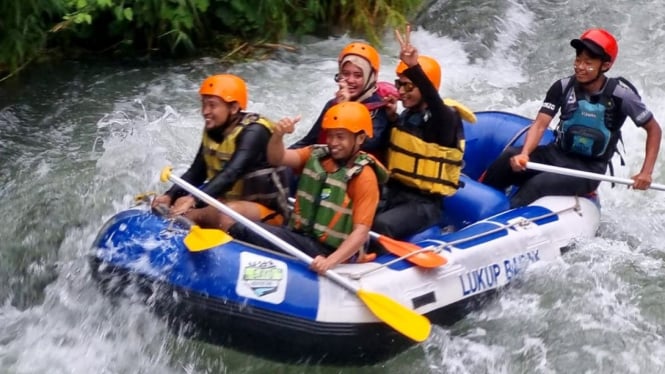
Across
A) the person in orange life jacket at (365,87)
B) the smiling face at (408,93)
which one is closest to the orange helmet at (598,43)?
the smiling face at (408,93)

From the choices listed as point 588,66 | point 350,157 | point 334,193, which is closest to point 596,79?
point 588,66

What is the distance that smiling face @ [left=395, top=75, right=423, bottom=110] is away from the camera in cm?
449

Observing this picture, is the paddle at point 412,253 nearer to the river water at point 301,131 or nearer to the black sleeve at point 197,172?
the river water at point 301,131

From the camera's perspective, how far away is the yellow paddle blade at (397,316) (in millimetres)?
4023

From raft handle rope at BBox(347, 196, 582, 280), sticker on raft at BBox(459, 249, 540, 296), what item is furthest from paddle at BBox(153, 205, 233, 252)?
sticker on raft at BBox(459, 249, 540, 296)

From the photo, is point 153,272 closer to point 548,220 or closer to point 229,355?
point 229,355

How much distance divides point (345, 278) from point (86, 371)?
4.07ft

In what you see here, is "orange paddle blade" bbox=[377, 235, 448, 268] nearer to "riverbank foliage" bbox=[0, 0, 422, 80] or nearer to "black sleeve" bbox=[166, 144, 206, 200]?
"black sleeve" bbox=[166, 144, 206, 200]

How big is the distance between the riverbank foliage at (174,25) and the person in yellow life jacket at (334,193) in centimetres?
263

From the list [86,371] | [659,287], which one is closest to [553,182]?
[659,287]

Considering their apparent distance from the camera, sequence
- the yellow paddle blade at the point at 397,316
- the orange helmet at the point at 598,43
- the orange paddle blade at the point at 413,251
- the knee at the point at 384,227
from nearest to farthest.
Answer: the yellow paddle blade at the point at 397,316, the orange paddle blade at the point at 413,251, the knee at the point at 384,227, the orange helmet at the point at 598,43

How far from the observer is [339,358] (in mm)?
4227

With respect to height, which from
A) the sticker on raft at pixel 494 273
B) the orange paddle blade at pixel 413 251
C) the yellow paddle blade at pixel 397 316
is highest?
the orange paddle blade at pixel 413 251

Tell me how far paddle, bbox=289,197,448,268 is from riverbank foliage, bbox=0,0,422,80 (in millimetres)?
2911
